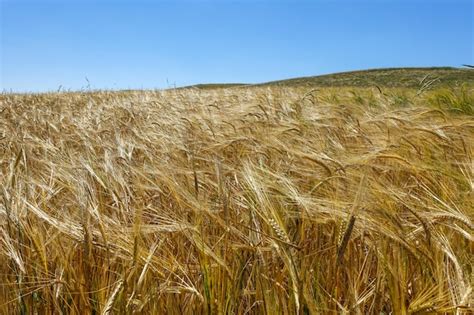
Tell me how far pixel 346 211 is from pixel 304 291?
278mm

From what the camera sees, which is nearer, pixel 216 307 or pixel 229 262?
pixel 216 307

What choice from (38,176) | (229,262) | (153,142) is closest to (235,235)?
(229,262)

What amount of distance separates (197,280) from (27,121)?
13.0ft

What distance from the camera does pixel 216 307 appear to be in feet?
3.43

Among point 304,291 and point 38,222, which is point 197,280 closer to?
point 304,291

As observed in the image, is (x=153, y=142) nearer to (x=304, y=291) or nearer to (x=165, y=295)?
(x=165, y=295)

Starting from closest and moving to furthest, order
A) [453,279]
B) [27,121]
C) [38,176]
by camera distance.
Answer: [453,279]
[38,176]
[27,121]

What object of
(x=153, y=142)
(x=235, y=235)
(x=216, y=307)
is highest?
(x=153, y=142)

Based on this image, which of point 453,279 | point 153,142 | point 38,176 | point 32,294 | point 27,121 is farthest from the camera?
point 27,121

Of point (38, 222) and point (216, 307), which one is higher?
point (38, 222)

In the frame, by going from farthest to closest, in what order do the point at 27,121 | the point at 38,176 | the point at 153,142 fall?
1. the point at 27,121
2. the point at 153,142
3. the point at 38,176

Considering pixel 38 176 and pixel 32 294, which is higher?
pixel 38 176

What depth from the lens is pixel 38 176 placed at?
6.42 ft

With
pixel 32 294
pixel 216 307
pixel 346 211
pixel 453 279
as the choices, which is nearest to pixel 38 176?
pixel 32 294
